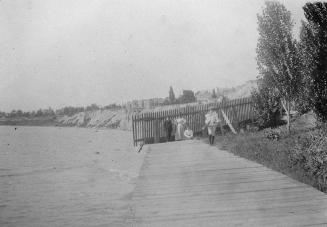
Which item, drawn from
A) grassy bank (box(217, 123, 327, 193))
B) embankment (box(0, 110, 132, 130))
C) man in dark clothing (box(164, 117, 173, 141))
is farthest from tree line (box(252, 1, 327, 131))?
embankment (box(0, 110, 132, 130))

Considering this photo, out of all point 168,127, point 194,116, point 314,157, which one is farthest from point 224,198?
point 194,116

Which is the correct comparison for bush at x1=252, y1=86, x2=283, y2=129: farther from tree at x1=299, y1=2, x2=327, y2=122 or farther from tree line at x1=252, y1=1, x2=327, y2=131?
tree at x1=299, y1=2, x2=327, y2=122

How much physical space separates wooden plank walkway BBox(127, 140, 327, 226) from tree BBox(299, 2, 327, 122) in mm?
4130

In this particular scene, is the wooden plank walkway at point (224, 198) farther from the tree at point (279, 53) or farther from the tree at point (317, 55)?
the tree at point (279, 53)

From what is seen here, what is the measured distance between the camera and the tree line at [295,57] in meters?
11.5

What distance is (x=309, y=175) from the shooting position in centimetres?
680

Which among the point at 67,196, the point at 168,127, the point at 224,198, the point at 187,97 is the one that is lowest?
the point at 67,196

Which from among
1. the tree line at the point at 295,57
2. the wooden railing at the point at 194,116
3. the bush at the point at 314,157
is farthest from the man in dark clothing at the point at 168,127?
the bush at the point at 314,157

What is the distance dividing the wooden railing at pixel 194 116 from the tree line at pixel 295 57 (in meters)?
2.94

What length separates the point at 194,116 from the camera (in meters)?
20.2

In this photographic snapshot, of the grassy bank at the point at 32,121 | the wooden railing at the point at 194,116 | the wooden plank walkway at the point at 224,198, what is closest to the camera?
the wooden plank walkway at the point at 224,198

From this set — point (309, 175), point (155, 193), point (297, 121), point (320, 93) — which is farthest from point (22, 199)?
point (297, 121)

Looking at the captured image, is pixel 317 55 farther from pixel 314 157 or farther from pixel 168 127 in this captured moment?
pixel 168 127

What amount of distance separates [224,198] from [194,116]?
14394 millimetres
